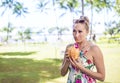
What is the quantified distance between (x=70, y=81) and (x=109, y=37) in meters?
15.6

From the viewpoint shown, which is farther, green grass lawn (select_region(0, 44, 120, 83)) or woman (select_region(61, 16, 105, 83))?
green grass lawn (select_region(0, 44, 120, 83))

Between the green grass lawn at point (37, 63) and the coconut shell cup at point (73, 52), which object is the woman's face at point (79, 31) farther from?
the green grass lawn at point (37, 63)

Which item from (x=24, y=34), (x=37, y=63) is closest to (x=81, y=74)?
(x=37, y=63)

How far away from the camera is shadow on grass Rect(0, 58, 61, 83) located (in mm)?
8125

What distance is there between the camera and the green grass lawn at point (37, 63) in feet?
27.4

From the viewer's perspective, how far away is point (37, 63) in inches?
445

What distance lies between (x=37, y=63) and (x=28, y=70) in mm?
1074

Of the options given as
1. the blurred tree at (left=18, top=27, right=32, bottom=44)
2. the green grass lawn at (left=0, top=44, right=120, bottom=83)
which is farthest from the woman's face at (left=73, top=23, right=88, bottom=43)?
the blurred tree at (left=18, top=27, right=32, bottom=44)

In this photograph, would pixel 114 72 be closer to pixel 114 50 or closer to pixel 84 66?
pixel 114 50

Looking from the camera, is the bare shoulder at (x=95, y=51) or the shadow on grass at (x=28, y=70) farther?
the shadow on grass at (x=28, y=70)

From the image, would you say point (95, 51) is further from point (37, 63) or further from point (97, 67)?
point (37, 63)

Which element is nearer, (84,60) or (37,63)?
(84,60)

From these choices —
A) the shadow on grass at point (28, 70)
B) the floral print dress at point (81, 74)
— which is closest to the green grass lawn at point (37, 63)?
the shadow on grass at point (28, 70)

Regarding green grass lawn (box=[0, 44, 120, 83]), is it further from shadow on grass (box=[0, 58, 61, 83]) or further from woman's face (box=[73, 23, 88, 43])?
woman's face (box=[73, 23, 88, 43])
